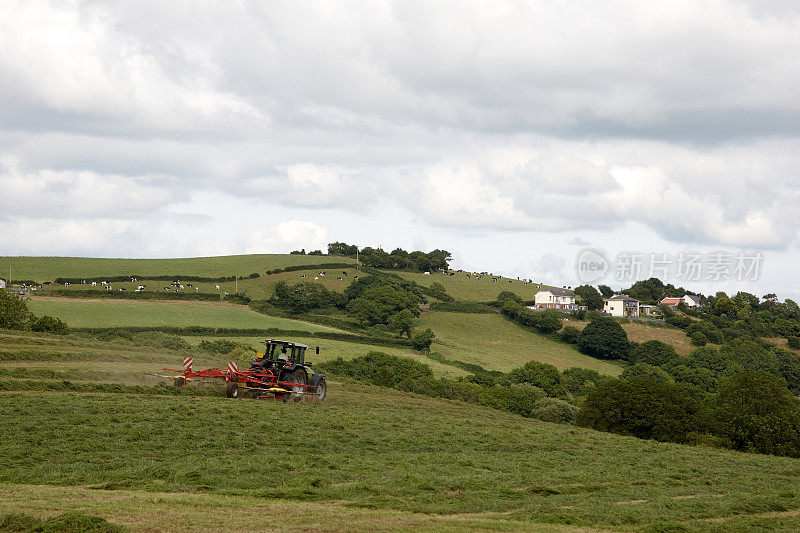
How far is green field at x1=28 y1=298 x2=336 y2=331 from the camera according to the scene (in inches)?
3374

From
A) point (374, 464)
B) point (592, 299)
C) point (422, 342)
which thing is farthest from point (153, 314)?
point (592, 299)

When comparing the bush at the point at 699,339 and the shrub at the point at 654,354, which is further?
the bush at the point at 699,339

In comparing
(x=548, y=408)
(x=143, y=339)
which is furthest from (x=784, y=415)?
(x=143, y=339)

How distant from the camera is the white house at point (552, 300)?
153 metres

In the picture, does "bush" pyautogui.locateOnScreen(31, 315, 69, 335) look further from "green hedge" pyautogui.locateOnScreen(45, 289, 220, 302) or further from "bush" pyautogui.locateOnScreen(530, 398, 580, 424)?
"bush" pyautogui.locateOnScreen(530, 398, 580, 424)

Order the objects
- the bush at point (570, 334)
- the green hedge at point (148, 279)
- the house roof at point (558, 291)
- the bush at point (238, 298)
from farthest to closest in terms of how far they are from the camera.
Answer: the house roof at point (558, 291) < the bush at point (570, 334) < the bush at point (238, 298) < the green hedge at point (148, 279)

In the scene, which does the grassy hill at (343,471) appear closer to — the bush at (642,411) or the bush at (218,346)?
the bush at (642,411)

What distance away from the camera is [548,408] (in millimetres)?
64562

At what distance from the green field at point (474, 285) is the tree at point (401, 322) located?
36251 mm

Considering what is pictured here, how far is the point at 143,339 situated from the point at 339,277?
77999mm

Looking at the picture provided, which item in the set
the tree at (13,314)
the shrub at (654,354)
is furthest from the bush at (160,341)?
the shrub at (654,354)

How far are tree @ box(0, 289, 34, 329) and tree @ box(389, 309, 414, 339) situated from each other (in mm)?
55828

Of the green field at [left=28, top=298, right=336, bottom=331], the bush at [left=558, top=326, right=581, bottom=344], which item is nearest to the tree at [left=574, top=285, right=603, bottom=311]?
the bush at [left=558, top=326, right=581, bottom=344]

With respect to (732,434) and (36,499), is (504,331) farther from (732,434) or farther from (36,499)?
(36,499)
